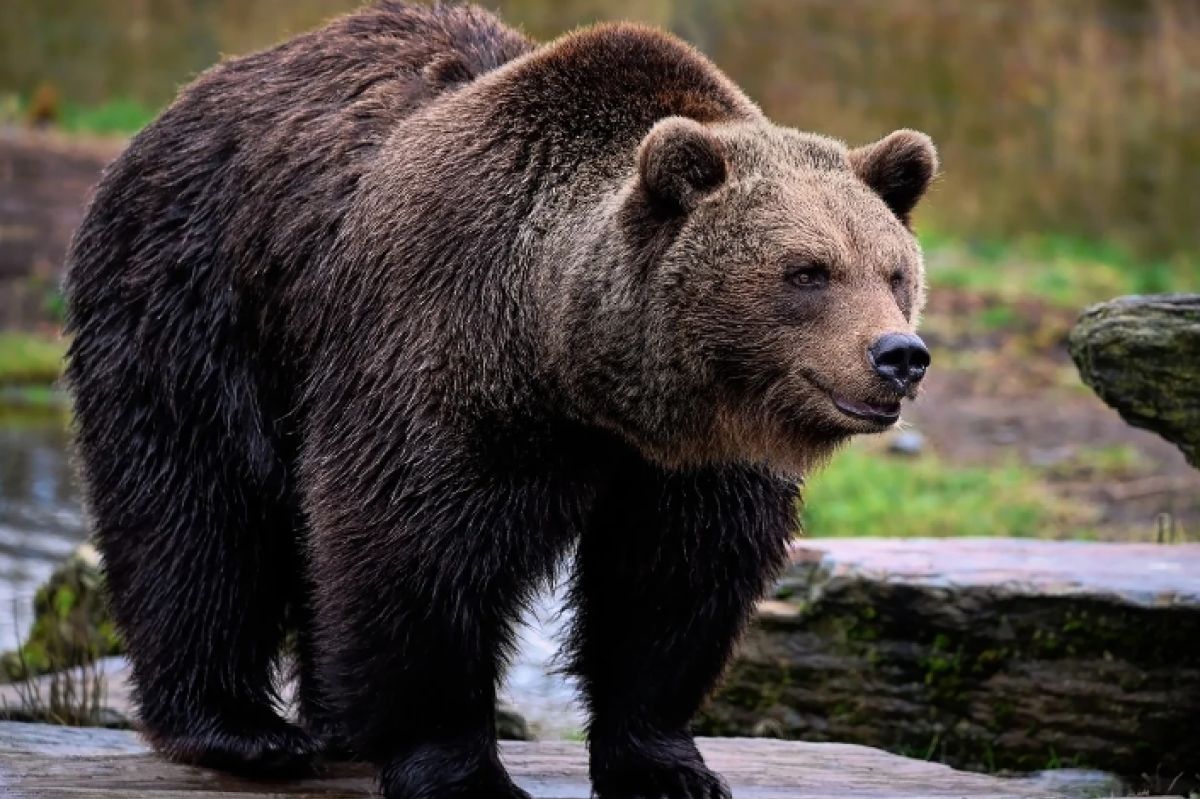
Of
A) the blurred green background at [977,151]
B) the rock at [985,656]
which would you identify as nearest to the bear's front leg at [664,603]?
the rock at [985,656]

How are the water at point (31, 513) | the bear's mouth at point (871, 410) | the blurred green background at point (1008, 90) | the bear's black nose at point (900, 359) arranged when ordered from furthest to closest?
1. the blurred green background at point (1008, 90)
2. the water at point (31, 513)
3. the bear's mouth at point (871, 410)
4. the bear's black nose at point (900, 359)

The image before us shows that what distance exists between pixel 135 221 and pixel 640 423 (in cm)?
202

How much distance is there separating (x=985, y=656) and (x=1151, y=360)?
1189 mm

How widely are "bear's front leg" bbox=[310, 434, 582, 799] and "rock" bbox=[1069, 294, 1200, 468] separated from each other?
7.00 ft

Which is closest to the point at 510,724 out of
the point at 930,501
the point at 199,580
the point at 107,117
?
the point at 199,580

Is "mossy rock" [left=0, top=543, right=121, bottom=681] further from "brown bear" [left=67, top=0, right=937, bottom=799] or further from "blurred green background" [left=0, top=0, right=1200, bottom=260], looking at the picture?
"blurred green background" [left=0, top=0, right=1200, bottom=260]

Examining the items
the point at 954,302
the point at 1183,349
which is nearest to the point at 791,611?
the point at 1183,349

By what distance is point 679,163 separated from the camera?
4.66 m

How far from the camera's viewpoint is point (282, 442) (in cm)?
566

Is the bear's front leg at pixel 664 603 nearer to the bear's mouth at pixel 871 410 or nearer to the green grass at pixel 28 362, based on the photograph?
the bear's mouth at pixel 871 410

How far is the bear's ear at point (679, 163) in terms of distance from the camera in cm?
464

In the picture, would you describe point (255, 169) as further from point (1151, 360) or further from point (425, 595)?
point (1151, 360)

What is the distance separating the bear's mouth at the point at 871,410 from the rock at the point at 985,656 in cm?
213

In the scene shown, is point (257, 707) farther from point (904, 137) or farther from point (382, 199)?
point (904, 137)
